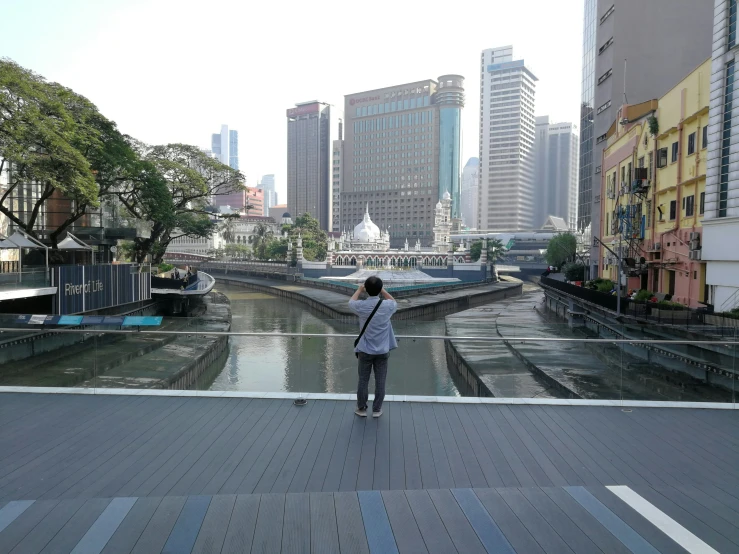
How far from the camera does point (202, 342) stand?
900cm

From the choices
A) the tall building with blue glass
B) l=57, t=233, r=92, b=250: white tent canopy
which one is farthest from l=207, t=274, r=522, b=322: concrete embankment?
the tall building with blue glass

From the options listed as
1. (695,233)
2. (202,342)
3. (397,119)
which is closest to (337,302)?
(695,233)

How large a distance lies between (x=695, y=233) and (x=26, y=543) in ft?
91.1

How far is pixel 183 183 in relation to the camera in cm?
4269

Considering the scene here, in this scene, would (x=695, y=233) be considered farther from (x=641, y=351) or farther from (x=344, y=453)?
(x=344, y=453)

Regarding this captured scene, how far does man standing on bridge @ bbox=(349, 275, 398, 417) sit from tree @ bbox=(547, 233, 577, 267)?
7397 centimetres

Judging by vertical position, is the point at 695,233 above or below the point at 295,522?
above

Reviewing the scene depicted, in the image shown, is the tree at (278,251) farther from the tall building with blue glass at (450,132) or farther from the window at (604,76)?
the tall building with blue glass at (450,132)

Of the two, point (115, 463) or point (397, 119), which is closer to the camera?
point (115, 463)

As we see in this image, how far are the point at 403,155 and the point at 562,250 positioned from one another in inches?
4447

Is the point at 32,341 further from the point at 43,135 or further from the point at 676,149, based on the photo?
the point at 676,149

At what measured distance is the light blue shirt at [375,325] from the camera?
663cm

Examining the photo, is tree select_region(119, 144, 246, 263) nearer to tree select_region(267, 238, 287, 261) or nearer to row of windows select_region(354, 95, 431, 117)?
tree select_region(267, 238, 287, 261)

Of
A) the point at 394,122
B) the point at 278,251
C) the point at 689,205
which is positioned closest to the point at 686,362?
the point at 689,205
